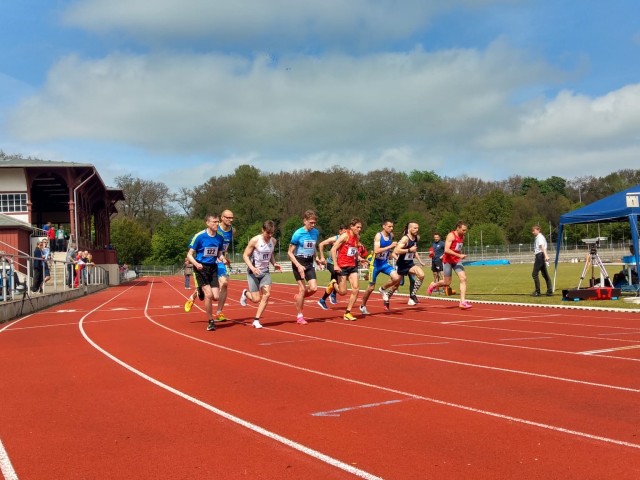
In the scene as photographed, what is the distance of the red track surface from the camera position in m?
4.04

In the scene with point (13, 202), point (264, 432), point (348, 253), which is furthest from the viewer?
point (13, 202)

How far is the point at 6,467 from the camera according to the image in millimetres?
4090

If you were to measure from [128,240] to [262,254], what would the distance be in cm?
7375

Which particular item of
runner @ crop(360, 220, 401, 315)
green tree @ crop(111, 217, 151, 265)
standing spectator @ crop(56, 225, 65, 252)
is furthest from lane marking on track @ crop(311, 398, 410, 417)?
green tree @ crop(111, 217, 151, 265)

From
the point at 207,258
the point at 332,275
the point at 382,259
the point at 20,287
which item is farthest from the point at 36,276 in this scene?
the point at 382,259

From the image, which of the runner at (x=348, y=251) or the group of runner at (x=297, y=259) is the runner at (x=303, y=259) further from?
the runner at (x=348, y=251)

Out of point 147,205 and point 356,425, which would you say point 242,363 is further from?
point 147,205

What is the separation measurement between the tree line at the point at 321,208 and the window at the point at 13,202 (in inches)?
1687

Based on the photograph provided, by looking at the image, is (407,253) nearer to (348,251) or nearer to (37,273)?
(348,251)

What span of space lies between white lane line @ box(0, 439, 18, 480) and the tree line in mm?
79994

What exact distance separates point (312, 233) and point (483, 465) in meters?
8.37

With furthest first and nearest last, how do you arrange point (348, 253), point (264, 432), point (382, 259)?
point (382, 259), point (348, 253), point (264, 432)

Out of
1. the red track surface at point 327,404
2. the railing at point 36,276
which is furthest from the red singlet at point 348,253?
the railing at point 36,276

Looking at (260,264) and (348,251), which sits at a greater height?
(348,251)
